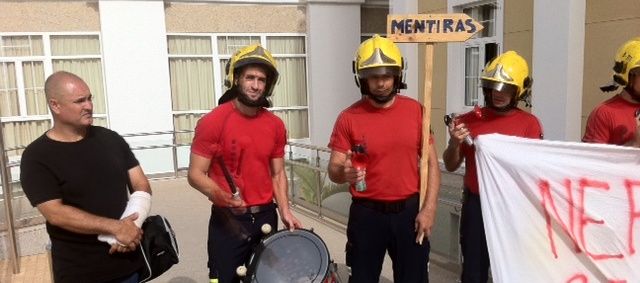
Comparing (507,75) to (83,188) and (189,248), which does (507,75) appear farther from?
(189,248)

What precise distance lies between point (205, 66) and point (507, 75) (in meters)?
9.77

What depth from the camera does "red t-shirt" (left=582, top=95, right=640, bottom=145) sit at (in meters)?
3.03

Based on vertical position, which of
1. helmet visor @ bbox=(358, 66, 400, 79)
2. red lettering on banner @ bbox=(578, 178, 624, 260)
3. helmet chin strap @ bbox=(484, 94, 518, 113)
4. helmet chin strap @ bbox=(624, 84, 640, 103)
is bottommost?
red lettering on banner @ bbox=(578, 178, 624, 260)

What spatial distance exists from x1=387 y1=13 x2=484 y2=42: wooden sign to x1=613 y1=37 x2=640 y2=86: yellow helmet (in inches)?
34.3

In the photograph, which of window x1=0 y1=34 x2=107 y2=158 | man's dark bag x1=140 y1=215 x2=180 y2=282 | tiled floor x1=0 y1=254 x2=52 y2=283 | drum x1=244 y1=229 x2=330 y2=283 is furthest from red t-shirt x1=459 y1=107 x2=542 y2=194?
window x1=0 y1=34 x2=107 y2=158

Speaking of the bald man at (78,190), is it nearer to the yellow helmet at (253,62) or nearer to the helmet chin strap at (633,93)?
the yellow helmet at (253,62)

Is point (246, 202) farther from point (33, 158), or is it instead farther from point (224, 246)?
point (33, 158)

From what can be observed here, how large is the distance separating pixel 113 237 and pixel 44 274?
2.99 metres

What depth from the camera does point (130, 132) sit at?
432 inches

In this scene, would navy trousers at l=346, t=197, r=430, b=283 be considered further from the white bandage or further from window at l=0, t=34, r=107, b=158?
window at l=0, t=34, r=107, b=158

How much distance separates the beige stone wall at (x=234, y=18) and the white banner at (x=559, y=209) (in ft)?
31.8

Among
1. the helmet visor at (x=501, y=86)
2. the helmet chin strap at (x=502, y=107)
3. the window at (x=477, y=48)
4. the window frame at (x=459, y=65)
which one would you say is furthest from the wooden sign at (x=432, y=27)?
the window frame at (x=459, y=65)

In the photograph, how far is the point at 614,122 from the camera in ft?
9.98

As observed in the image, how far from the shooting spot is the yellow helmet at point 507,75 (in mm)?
3293
